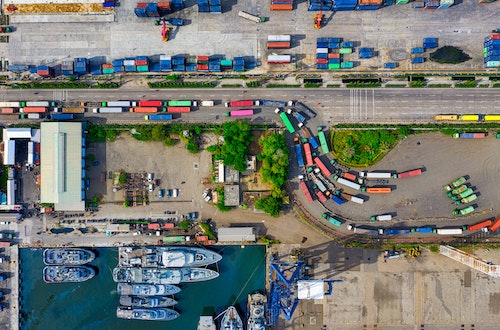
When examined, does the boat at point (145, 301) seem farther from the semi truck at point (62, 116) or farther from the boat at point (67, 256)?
the semi truck at point (62, 116)

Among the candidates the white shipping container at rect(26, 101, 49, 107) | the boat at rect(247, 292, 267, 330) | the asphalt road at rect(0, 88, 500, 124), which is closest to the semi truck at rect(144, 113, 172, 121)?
the asphalt road at rect(0, 88, 500, 124)

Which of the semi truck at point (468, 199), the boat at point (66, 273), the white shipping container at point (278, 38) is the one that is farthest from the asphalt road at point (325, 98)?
the boat at point (66, 273)

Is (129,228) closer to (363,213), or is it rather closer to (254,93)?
(254,93)

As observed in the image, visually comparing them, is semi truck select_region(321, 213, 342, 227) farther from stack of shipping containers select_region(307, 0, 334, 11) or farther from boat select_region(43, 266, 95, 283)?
boat select_region(43, 266, 95, 283)

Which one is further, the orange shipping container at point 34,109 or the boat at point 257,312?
the boat at point 257,312

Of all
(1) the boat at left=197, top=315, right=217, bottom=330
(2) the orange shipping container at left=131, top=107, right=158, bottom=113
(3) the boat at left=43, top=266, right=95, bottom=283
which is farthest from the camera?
(1) the boat at left=197, top=315, right=217, bottom=330

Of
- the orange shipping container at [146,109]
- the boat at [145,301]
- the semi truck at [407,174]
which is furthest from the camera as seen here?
the boat at [145,301]
